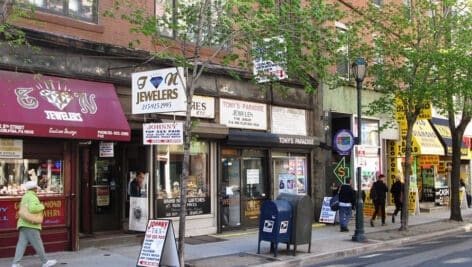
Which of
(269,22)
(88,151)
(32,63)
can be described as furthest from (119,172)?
(269,22)

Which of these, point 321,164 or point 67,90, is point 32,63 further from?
point 321,164

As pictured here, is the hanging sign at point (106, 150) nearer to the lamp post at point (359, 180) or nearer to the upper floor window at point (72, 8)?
the upper floor window at point (72, 8)

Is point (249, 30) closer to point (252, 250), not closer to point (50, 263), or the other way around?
point (252, 250)

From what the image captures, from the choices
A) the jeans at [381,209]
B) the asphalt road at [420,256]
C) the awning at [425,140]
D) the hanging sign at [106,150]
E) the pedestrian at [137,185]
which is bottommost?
the asphalt road at [420,256]

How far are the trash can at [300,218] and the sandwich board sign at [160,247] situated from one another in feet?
10.2

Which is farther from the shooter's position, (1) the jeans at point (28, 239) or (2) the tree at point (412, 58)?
(2) the tree at point (412, 58)

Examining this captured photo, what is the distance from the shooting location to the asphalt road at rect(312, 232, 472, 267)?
10.7 metres

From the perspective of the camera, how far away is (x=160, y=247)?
9.17 m

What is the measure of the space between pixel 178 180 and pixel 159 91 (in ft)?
15.7

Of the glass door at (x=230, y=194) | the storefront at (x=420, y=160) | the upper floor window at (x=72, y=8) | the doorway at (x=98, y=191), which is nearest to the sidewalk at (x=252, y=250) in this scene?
the glass door at (x=230, y=194)

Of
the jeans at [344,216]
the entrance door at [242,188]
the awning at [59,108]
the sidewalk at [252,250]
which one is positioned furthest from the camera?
the jeans at [344,216]

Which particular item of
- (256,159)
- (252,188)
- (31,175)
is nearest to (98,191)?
(31,175)

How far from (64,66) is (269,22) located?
15.4ft

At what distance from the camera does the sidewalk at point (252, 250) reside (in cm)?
1049
